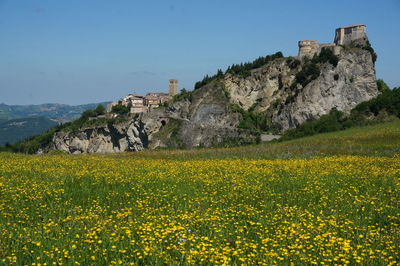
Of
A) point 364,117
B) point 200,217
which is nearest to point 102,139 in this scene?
point 364,117

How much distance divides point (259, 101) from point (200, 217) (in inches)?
3836

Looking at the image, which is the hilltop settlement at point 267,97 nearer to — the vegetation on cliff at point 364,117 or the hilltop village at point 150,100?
the vegetation on cliff at point 364,117

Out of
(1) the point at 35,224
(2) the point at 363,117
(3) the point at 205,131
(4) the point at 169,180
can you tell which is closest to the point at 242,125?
(3) the point at 205,131

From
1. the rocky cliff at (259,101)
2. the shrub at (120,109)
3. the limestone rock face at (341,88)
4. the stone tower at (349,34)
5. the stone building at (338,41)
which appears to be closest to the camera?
the limestone rock face at (341,88)

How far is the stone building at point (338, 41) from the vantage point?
93.6 m

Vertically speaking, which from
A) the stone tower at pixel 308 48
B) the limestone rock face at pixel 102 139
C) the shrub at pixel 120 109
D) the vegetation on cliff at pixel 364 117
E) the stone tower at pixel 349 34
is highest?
the stone tower at pixel 349 34

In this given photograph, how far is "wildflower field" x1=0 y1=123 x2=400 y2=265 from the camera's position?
7992 millimetres

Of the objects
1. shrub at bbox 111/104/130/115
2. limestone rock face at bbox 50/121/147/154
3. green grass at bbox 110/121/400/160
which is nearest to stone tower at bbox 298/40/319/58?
limestone rock face at bbox 50/121/147/154

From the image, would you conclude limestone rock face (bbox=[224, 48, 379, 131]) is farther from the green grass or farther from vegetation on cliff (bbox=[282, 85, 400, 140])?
the green grass

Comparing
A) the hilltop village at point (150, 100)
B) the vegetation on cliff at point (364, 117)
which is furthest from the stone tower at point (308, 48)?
the hilltop village at point (150, 100)

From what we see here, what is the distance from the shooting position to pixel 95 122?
136250 millimetres

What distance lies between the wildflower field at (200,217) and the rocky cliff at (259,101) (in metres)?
66.2

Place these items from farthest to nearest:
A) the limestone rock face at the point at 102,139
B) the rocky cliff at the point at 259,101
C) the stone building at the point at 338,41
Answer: the limestone rock face at the point at 102,139 < the stone building at the point at 338,41 < the rocky cliff at the point at 259,101

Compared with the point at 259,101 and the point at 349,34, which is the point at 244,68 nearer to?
the point at 259,101
